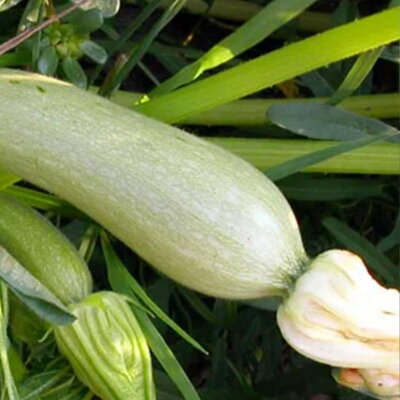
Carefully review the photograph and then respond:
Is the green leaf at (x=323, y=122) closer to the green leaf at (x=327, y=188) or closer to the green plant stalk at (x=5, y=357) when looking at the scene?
the green leaf at (x=327, y=188)

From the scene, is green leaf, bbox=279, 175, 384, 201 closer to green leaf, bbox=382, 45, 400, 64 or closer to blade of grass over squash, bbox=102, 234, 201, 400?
green leaf, bbox=382, 45, 400, 64

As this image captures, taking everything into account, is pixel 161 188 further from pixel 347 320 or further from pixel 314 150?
pixel 314 150

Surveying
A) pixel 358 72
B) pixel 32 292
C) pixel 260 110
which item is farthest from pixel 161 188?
pixel 260 110

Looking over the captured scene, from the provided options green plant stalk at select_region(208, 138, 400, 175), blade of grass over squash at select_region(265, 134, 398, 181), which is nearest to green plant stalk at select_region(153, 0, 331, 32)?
green plant stalk at select_region(208, 138, 400, 175)

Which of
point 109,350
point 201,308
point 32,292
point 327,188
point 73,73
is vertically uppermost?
point 73,73

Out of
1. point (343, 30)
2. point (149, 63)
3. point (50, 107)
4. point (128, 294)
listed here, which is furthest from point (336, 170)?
point (149, 63)

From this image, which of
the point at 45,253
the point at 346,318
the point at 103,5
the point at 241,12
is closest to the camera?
the point at 346,318

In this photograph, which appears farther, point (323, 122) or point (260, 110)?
point (260, 110)

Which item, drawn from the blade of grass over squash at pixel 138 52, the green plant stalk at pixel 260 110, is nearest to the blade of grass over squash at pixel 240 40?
the blade of grass over squash at pixel 138 52
